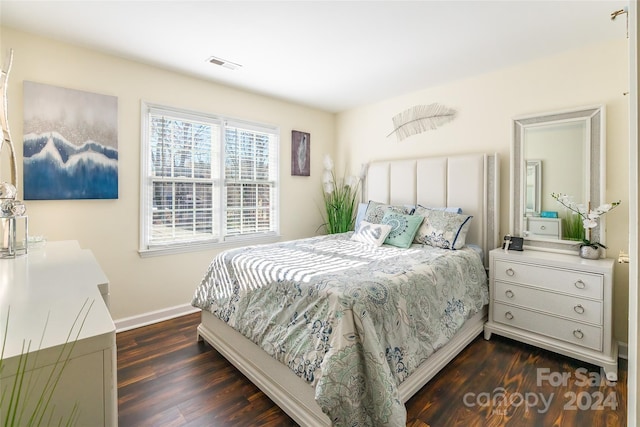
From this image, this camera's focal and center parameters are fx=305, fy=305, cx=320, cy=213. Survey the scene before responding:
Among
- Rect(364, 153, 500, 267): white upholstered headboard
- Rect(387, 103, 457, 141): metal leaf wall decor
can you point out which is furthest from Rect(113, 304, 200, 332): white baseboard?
Rect(387, 103, 457, 141): metal leaf wall decor

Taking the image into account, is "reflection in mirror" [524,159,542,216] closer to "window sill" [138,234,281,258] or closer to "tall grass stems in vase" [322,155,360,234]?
"tall grass stems in vase" [322,155,360,234]

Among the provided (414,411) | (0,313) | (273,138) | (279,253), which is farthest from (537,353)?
(273,138)

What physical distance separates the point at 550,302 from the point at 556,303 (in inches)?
1.5

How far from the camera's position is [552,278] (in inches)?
89.9

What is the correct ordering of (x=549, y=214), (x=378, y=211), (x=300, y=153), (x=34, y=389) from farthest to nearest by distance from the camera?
(x=300, y=153), (x=378, y=211), (x=549, y=214), (x=34, y=389)

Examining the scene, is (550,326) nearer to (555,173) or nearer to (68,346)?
(555,173)

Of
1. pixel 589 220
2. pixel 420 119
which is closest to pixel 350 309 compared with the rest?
pixel 589 220

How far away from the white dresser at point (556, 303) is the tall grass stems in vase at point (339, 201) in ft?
6.22

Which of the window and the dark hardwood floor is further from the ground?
the window

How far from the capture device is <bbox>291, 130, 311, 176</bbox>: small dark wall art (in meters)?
4.04

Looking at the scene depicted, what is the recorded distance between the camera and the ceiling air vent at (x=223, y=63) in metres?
2.73

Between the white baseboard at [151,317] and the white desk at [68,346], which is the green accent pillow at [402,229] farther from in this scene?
the white desk at [68,346]

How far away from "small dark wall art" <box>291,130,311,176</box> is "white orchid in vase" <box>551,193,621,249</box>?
274cm

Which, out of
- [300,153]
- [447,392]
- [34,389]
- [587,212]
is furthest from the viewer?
[300,153]
